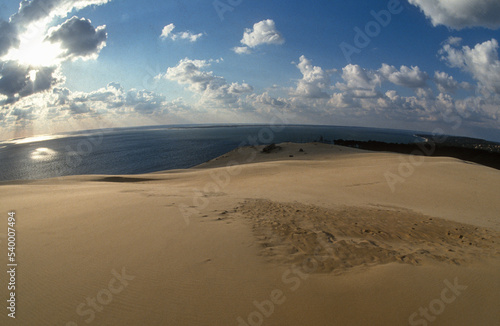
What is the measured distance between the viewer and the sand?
3508mm

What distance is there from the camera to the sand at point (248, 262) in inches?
138

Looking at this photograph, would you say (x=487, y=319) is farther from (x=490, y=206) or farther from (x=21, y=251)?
(x=490, y=206)

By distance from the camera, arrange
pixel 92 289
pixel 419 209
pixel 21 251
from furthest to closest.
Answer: pixel 419 209 < pixel 21 251 < pixel 92 289

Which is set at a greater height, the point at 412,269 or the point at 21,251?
the point at 412,269

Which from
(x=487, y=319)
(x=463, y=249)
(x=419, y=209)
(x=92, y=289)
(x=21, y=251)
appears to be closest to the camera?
(x=487, y=319)

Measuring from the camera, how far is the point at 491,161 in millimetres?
32281

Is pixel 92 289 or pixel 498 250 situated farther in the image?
pixel 498 250

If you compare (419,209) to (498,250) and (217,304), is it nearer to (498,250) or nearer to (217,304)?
(498,250)

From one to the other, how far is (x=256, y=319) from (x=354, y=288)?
1809mm

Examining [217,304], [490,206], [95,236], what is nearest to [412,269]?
[217,304]

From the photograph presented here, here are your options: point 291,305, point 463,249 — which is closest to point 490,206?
point 463,249

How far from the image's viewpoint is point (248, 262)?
4.87 m

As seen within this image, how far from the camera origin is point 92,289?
3.94 metres

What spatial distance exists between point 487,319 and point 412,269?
48.7 inches
